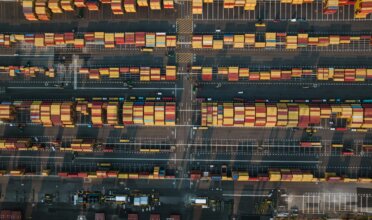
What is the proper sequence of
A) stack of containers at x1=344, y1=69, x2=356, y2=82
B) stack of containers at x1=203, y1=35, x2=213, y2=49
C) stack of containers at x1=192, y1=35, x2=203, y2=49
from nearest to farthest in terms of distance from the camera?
stack of containers at x1=344, y1=69, x2=356, y2=82
stack of containers at x1=203, y1=35, x2=213, y2=49
stack of containers at x1=192, y1=35, x2=203, y2=49

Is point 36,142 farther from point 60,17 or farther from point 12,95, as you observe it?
point 60,17

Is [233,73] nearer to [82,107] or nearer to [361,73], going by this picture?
[361,73]

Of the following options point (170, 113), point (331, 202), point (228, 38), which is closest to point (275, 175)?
point (331, 202)

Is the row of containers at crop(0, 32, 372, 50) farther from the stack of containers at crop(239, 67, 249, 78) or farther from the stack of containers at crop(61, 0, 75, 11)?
the stack of containers at crop(61, 0, 75, 11)

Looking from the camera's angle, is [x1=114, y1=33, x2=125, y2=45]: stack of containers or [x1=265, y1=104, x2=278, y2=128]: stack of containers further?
[x1=114, y1=33, x2=125, y2=45]: stack of containers

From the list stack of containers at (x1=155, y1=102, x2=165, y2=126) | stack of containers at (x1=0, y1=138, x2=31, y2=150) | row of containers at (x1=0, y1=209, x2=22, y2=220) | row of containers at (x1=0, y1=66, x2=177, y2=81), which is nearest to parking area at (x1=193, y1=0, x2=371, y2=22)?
row of containers at (x1=0, y1=66, x2=177, y2=81)

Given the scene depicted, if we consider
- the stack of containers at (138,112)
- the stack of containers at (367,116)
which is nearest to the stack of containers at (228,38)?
the stack of containers at (138,112)

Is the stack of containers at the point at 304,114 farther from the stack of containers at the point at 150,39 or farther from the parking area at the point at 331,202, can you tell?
the stack of containers at the point at 150,39
